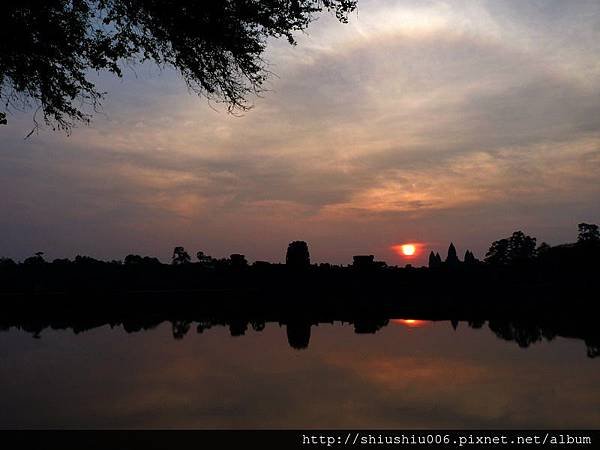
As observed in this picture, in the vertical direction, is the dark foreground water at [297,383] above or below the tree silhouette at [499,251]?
below

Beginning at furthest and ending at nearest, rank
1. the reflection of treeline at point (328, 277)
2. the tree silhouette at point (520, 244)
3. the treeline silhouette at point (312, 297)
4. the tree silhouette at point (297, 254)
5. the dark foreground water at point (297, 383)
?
the tree silhouette at point (520, 244) → the tree silhouette at point (297, 254) → the reflection of treeline at point (328, 277) → the treeline silhouette at point (312, 297) → the dark foreground water at point (297, 383)

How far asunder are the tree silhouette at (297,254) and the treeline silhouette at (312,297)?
182mm

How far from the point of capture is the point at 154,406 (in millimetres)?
12273

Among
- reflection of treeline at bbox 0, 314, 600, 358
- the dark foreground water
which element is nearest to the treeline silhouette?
reflection of treeline at bbox 0, 314, 600, 358

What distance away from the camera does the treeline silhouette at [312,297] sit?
28.4 m

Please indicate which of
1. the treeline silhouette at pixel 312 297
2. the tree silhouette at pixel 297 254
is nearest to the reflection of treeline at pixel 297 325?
the treeline silhouette at pixel 312 297

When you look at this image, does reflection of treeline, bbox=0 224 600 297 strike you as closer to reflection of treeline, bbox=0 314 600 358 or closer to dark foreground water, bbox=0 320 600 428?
reflection of treeline, bbox=0 314 600 358

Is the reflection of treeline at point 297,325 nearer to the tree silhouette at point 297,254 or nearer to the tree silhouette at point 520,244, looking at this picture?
the tree silhouette at point 297,254

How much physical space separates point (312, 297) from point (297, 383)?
3806 centimetres

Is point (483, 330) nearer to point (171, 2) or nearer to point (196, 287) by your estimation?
point (171, 2)

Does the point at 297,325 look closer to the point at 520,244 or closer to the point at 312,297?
the point at 312,297

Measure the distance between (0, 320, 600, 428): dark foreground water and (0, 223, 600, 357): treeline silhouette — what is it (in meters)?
2.92

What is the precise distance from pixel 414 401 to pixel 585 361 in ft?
26.3
